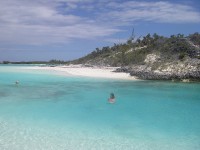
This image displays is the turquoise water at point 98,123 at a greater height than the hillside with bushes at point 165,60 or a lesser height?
lesser

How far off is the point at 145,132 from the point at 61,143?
3.92m

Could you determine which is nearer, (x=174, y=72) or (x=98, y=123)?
(x=98, y=123)

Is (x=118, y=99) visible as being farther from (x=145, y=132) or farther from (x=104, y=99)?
(x=145, y=132)

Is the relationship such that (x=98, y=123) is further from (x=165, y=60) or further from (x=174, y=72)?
(x=165, y=60)

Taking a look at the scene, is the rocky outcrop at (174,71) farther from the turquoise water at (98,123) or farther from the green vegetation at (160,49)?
the turquoise water at (98,123)

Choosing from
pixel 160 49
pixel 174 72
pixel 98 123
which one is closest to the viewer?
pixel 98 123

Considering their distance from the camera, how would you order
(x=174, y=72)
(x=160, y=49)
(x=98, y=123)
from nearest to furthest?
(x=98, y=123) < (x=174, y=72) < (x=160, y=49)

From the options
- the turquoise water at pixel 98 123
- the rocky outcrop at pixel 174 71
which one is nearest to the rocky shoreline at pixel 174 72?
the rocky outcrop at pixel 174 71

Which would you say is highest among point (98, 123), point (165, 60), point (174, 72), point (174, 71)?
point (165, 60)

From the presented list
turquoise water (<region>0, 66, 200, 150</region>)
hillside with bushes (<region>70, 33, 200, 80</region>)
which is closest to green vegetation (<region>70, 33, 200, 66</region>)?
hillside with bushes (<region>70, 33, 200, 80</region>)

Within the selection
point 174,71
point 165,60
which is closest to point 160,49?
point 165,60

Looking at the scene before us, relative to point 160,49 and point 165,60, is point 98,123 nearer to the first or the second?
point 165,60

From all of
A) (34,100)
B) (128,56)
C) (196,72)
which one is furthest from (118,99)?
(128,56)

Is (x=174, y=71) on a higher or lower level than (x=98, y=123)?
higher
